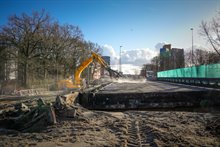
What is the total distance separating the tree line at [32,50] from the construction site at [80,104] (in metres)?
0.14

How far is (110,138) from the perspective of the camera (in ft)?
20.4

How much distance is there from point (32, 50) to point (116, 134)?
97.2 feet

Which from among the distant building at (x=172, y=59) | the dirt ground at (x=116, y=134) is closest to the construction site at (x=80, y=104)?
the dirt ground at (x=116, y=134)

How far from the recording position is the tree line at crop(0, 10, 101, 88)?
30.0 meters

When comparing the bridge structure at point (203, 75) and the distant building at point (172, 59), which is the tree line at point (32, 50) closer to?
the bridge structure at point (203, 75)

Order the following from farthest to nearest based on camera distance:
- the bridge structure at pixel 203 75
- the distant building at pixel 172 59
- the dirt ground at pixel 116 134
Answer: the distant building at pixel 172 59
the bridge structure at pixel 203 75
the dirt ground at pixel 116 134

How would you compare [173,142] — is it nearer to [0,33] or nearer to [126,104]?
[126,104]

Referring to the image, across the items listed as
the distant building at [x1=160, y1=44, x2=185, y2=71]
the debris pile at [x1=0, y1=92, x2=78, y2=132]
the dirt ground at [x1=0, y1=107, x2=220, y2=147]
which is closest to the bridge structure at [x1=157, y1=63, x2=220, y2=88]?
the dirt ground at [x1=0, y1=107, x2=220, y2=147]

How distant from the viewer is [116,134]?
6.67 m

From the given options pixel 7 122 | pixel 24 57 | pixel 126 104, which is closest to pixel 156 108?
pixel 126 104

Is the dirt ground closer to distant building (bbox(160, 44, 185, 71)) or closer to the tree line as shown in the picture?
the tree line

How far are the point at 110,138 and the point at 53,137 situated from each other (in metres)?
1.86

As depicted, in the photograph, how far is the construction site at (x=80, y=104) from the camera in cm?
634

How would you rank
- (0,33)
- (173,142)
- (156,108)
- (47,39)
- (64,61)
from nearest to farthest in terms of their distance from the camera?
(173,142)
(156,108)
(0,33)
(47,39)
(64,61)
